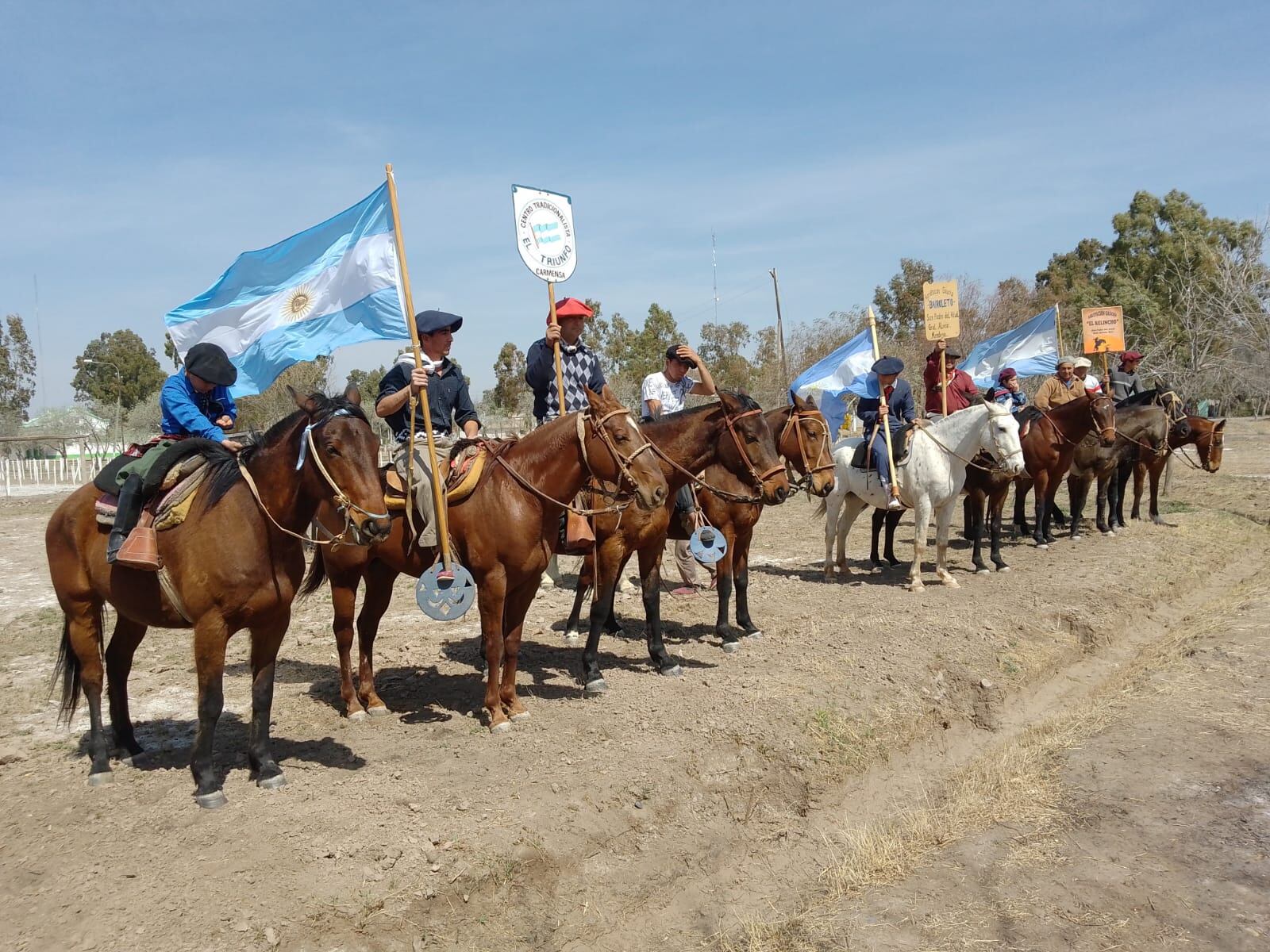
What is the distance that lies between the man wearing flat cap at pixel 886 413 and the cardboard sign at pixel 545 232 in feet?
16.8

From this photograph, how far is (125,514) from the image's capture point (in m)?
5.51

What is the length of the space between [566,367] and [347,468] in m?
3.49

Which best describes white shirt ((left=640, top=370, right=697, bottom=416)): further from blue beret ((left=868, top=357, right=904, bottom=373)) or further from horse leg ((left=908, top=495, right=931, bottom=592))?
horse leg ((left=908, top=495, right=931, bottom=592))

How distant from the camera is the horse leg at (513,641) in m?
6.91

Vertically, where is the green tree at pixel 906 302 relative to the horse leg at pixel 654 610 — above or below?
above

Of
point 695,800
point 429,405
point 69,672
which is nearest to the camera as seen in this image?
point 695,800

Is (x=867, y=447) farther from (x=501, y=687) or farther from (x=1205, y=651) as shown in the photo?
(x=501, y=687)

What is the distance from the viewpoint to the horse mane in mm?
5480

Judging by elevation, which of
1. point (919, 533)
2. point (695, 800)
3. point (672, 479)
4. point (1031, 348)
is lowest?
point (695, 800)

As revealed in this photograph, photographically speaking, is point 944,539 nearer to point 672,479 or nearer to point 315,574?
point 672,479

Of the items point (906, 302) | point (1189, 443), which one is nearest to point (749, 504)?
point (1189, 443)

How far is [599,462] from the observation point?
671cm

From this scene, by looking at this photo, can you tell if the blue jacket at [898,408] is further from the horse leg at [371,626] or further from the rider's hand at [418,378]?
the rider's hand at [418,378]

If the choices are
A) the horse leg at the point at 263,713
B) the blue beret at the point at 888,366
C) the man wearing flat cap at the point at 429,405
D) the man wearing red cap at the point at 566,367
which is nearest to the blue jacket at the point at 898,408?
the blue beret at the point at 888,366
